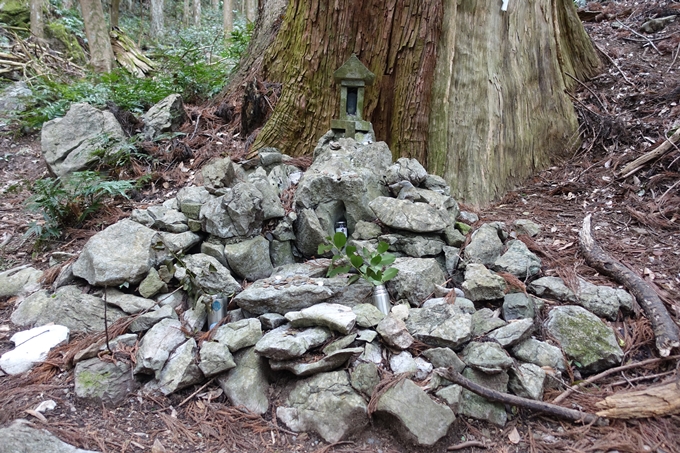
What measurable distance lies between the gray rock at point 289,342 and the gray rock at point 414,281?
0.62m

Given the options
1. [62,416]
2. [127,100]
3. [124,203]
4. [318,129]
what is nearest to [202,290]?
[62,416]

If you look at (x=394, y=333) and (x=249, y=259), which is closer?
(x=394, y=333)

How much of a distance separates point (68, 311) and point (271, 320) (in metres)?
1.37

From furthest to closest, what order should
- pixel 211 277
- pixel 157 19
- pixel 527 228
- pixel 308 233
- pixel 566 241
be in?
pixel 157 19
pixel 527 228
pixel 566 241
pixel 308 233
pixel 211 277

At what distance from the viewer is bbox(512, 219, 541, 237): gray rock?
3.66 meters

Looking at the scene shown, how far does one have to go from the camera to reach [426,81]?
166 inches

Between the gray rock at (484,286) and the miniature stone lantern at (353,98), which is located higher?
the miniature stone lantern at (353,98)

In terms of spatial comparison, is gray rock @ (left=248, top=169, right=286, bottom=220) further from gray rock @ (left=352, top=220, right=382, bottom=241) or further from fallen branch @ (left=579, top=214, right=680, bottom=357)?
fallen branch @ (left=579, top=214, right=680, bottom=357)

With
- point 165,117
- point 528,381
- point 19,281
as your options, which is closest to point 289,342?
point 528,381

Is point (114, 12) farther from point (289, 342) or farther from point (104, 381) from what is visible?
Result: point (289, 342)

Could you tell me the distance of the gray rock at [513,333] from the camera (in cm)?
249

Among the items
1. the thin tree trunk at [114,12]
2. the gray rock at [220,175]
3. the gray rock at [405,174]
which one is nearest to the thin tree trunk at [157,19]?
the thin tree trunk at [114,12]

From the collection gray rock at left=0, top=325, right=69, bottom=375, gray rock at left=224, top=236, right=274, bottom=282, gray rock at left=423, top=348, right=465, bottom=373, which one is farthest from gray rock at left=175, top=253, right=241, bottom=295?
gray rock at left=423, top=348, right=465, bottom=373

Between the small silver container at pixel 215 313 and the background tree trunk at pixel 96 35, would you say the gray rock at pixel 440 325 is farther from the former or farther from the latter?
the background tree trunk at pixel 96 35
